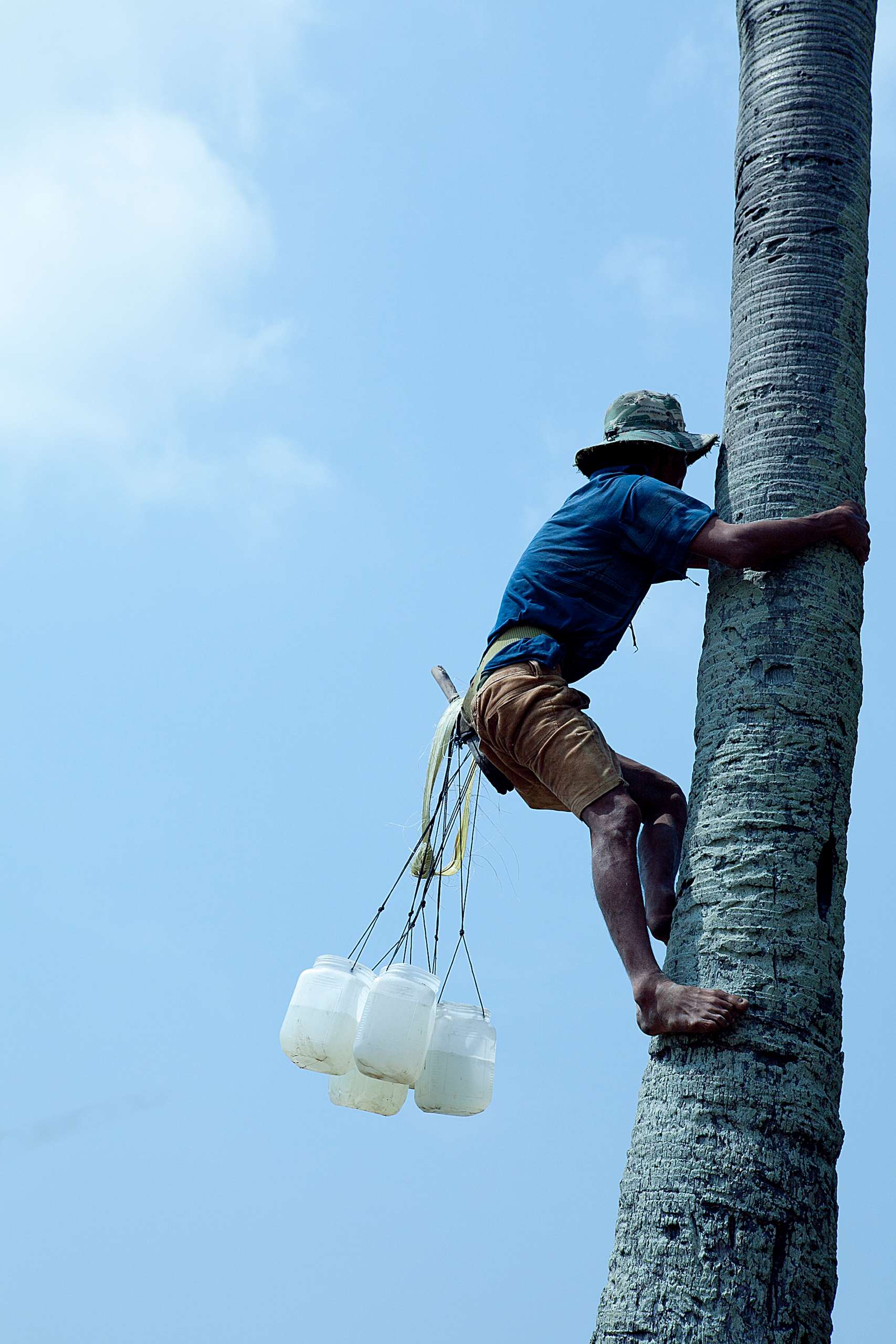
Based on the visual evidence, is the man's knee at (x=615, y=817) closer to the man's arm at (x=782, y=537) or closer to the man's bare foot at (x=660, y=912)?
the man's bare foot at (x=660, y=912)

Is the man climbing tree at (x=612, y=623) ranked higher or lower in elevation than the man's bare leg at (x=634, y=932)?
higher

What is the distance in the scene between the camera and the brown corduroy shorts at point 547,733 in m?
3.80

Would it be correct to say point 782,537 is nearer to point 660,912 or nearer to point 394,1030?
point 660,912

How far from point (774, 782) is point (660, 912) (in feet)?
2.77

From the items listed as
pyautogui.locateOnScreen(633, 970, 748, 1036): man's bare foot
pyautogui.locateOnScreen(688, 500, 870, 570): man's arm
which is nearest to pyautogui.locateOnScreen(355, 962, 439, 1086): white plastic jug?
pyautogui.locateOnScreen(633, 970, 748, 1036): man's bare foot

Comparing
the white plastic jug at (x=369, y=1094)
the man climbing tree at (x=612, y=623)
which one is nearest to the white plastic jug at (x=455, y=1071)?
the white plastic jug at (x=369, y=1094)

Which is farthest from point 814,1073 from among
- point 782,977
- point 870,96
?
point 870,96

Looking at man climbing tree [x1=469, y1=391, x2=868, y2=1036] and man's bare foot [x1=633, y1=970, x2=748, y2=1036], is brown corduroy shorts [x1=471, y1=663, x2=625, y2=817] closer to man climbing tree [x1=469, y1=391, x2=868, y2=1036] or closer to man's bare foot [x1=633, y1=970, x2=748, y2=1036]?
man climbing tree [x1=469, y1=391, x2=868, y2=1036]

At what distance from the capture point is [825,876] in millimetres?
3270

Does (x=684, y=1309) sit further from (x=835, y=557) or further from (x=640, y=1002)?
(x=835, y=557)

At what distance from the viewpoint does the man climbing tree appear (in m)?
3.56

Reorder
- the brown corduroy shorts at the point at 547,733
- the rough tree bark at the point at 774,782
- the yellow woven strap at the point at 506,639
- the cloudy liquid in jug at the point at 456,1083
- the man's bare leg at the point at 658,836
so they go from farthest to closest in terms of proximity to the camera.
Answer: the cloudy liquid in jug at the point at 456,1083 → the yellow woven strap at the point at 506,639 → the man's bare leg at the point at 658,836 → the brown corduroy shorts at the point at 547,733 → the rough tree bark at the point at 774,782

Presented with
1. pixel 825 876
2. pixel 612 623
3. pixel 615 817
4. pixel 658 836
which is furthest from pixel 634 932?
pixel 612 623

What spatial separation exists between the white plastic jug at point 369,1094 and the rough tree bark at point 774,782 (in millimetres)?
1748
